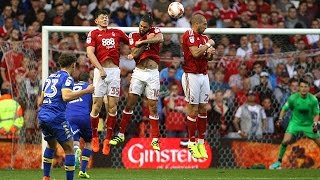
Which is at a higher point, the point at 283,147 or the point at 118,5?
the point at 118,5

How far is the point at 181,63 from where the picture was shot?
81.3 feet

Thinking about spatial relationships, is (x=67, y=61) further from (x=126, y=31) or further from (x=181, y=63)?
(x=181, y=63)

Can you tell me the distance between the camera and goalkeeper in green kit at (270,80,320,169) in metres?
23.2

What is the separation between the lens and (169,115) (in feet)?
79.2

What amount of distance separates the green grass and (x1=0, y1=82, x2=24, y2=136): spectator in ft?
4.76

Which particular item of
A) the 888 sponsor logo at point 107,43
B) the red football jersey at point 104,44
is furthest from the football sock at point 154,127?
the 888 sponsor logo at point 107,43

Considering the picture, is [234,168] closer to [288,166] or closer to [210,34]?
[288,166]

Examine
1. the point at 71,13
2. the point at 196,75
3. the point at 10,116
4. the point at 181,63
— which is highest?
the point at 71,13

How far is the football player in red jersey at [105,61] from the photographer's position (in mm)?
19375

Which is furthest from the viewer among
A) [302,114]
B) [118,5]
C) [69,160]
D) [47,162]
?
[118,5]

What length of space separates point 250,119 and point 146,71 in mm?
5392

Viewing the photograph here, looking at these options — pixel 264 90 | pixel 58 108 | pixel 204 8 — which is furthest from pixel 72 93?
pixel 204 8

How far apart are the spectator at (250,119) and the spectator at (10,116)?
5.25 metres

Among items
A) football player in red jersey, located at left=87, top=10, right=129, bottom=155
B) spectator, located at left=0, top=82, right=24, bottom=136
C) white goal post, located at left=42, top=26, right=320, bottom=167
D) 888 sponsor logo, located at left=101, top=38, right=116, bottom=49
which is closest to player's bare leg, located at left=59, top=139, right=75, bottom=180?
football player in red jersey, located at left=87, top=10, right=129, bottom=155
